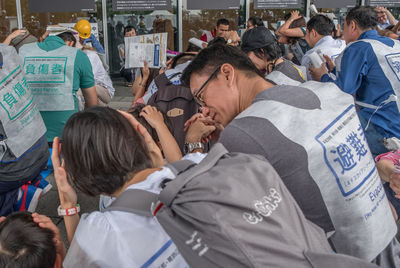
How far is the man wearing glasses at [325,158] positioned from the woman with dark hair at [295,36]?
4851 mm

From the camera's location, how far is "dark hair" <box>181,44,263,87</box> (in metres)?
1.90

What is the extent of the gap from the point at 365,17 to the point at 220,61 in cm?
215

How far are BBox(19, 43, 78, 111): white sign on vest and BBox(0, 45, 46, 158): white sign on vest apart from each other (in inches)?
19.8

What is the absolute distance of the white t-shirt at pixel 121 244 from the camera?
1.03m

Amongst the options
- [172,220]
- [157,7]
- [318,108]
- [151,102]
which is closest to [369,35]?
[151,102]

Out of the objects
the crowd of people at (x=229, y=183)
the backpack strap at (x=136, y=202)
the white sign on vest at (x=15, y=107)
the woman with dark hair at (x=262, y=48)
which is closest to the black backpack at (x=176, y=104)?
the crowd of people at (x=229, y=183)

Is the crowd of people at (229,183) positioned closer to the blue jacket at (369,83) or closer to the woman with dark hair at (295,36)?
the blue jacket at (369,83)

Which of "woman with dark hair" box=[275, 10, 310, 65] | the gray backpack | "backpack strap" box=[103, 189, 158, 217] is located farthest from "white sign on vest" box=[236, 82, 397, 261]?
"woman with dark hair" box=[275, 10, 310, 65]

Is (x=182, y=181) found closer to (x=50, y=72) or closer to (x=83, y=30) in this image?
(x=50, y=72)

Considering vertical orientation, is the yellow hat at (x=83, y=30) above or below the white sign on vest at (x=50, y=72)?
above

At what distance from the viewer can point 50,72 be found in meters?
3.52

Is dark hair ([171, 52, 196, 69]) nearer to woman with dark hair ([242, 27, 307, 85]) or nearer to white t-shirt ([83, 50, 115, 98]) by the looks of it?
woman with dark hair ([242, 27, 307, 85])

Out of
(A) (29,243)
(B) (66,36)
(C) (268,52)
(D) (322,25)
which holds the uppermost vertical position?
(D) (322,25)

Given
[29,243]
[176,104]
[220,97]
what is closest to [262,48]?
[176,104]
